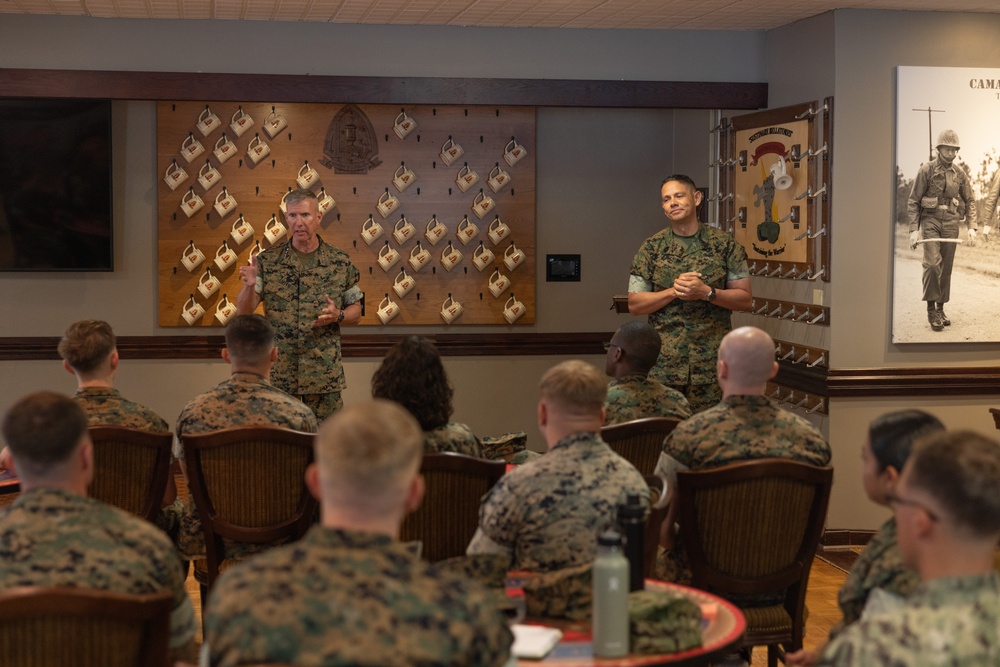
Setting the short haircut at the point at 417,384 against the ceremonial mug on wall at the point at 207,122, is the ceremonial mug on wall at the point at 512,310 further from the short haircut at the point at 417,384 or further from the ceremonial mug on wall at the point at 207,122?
the short haircut at the point at 417,384

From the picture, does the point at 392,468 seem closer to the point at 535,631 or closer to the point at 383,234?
the point at 535,631

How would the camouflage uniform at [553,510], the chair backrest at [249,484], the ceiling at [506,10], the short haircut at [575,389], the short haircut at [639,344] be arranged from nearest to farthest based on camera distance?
the camouflage uniform at [553,510] < the short haircut at [575,389] < the chair backrest at [249,484] < the short haircut at [639,344] < the ceiling at [506,10]

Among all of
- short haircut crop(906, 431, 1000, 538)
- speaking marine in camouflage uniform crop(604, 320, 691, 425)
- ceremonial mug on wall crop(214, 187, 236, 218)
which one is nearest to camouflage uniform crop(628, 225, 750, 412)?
speaking marine in camouflage uniform crop(604, 320, 691, 425)

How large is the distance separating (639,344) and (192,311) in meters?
4.04

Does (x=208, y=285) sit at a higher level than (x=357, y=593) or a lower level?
higher

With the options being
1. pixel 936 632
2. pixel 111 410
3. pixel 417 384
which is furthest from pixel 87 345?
pixel 936 632

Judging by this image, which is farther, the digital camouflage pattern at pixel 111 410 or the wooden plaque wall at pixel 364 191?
the wooden plaque wall at pixel 364 191

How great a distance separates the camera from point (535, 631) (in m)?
2.39

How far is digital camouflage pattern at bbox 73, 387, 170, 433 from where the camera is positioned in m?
4.10

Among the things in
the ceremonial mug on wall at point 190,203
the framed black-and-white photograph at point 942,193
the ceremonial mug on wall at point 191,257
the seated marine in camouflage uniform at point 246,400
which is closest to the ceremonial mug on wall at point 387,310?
the ceremonial mug on wall at point 191,257

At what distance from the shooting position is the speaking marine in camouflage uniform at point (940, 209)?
246 inches

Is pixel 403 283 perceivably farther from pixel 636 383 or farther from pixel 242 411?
pixel 242 411

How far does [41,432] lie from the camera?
2.40 metres

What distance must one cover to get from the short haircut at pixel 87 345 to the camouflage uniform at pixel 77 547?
5.81 ft
